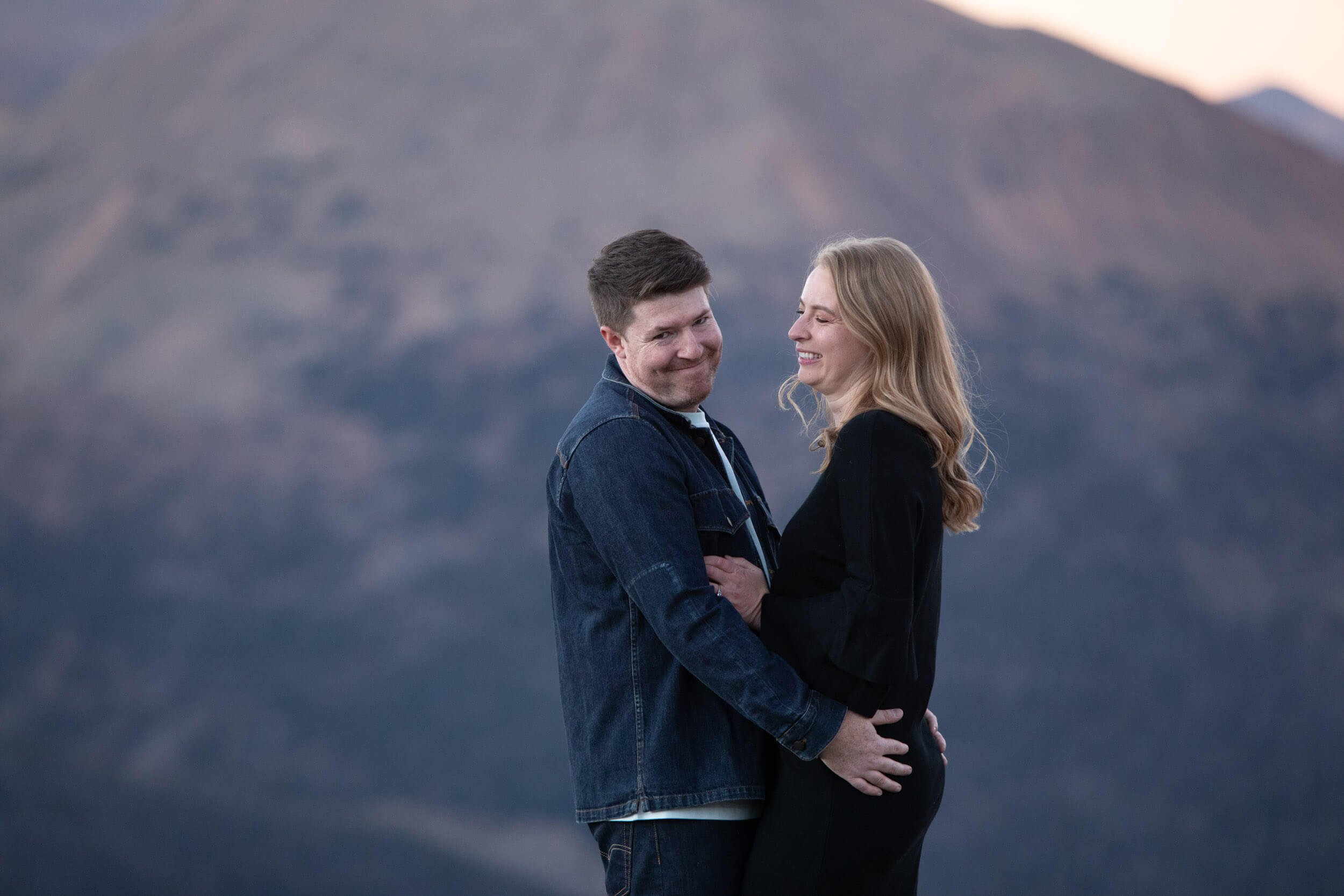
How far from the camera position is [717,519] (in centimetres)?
159

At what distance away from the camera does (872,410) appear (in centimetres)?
146

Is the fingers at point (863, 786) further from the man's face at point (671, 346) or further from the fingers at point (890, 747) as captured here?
the man's face at point (671, 346)

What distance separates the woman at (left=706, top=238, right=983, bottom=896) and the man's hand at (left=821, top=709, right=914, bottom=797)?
0.04ft

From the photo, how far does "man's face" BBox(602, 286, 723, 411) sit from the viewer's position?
1.57 metres

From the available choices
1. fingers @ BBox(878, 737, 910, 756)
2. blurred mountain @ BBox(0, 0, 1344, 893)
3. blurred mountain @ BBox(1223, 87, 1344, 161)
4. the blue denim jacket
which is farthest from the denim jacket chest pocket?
blurred mountain @ BBox(1223, 87, 1344, 161)

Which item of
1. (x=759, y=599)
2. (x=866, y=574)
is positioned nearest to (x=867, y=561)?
(x=866, y=574)

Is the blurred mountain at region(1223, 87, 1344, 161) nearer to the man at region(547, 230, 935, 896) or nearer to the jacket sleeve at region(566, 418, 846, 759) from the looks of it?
the man at region(547, 230, 935, 896)

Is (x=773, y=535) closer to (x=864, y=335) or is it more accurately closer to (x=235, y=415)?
(x=864, y=335)

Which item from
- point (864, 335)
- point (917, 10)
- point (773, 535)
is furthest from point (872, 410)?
point (917, 10)

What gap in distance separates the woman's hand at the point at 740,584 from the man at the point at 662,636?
4 centimetres

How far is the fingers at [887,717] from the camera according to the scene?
58.1 inches

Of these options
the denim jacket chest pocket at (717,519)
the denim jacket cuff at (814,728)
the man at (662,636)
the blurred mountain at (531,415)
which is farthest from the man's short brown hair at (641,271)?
the blurred mountain at (531,415)

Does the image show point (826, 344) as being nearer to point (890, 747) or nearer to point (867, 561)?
point (867, 561)

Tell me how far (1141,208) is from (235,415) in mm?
8494
